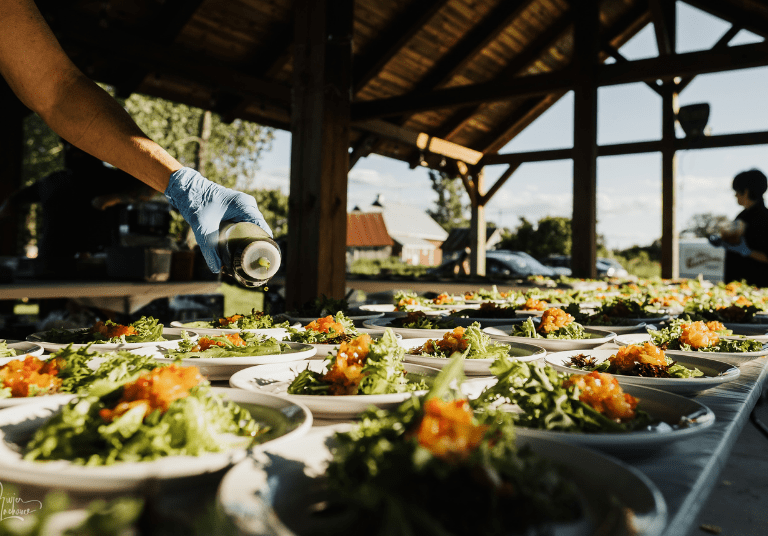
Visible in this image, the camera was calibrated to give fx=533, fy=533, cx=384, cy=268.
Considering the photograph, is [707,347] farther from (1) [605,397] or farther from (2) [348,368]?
(2) [348,368]

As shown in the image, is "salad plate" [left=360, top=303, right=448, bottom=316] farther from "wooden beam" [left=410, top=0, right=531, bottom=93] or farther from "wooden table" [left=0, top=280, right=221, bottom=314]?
"wooden beam" [left=410, top=0, right=531, bottom=93]

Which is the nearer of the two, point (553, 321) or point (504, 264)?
point (553, 321)

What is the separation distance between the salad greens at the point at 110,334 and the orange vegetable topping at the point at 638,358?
1.26 meters

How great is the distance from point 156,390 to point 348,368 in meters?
→ 0.38

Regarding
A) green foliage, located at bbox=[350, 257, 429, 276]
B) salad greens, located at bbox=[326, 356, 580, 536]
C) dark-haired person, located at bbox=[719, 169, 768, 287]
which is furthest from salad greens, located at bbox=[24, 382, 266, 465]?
green foliage, located at bbox=[350, 257, 429, 276]

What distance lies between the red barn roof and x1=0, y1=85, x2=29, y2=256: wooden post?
97.6 feet

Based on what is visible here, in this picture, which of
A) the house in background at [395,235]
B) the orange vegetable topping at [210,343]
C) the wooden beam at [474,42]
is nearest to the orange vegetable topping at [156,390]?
the orange vegetable topping at [210,343]

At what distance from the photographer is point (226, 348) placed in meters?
1.39

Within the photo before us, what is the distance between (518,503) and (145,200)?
17.2ft

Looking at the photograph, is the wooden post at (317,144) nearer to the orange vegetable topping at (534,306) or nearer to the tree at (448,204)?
the orange vegetable topping at (534,306)

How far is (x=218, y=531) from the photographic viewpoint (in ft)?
1.48

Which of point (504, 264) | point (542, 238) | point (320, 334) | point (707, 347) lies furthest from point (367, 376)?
point (542, 238)

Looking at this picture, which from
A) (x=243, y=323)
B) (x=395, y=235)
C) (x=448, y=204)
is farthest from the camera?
(x=448, y=204)

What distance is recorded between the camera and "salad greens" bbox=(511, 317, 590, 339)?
5.73ft
